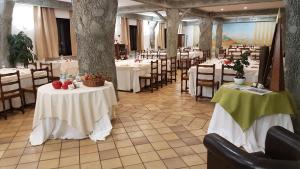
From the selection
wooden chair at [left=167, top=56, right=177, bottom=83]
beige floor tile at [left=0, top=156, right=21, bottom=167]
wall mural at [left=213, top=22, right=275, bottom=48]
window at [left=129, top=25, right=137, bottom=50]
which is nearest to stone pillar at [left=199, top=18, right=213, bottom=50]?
window at [left=129, top=25, right=137, bottom=50]

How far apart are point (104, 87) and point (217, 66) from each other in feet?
11.3

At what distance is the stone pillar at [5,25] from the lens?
6762 millimetres

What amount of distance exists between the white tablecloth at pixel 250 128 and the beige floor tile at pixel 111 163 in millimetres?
1461

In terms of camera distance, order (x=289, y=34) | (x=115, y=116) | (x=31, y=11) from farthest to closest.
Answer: (x=31, y=11)
(x=115, y=116)
(x=289, y=34)

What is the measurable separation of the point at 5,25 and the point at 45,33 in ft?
6.62

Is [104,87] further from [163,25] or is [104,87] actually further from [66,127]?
[163,25]

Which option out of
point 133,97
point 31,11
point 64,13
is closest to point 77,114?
point 133,97

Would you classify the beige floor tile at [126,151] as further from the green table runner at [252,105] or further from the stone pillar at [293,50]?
the stone pillar at [293,50]

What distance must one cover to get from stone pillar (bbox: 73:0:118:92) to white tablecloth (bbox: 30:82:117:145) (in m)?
1.05

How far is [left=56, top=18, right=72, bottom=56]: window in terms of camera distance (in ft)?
32.6

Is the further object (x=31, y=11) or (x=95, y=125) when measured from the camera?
(x=31, y=11)

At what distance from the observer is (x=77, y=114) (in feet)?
11.7

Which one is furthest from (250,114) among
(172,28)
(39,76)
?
(172,28)

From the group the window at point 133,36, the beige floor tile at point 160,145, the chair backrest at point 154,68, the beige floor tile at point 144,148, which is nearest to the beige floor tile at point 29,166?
the beige floor tile at point 144,148
